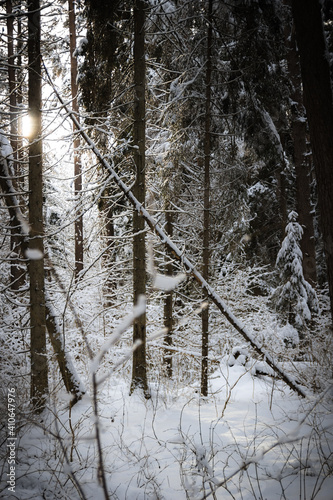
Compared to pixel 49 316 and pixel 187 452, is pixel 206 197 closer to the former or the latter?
pixel 49 316

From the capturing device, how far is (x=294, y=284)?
9875 mm

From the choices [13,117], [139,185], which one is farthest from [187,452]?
[13,117]

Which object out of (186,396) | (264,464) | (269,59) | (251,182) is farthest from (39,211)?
(251,182)

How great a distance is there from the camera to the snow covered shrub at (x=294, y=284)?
964cm

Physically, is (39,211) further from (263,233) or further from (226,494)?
(263,233)

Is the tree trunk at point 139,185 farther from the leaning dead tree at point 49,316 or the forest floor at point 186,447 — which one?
the leaning dead tree at point 49,316

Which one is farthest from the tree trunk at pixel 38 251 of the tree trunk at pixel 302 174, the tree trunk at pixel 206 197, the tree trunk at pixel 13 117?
the tree trunk at pixel 302 174

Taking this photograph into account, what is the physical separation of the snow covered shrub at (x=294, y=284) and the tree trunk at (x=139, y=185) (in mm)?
5618

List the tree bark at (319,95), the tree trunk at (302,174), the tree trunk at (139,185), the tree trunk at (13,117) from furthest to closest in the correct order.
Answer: the tree trunk at (302,174) → the tree trunk at (139,185) → the tree trunk at (13,117) → the tree bark at (319,95)

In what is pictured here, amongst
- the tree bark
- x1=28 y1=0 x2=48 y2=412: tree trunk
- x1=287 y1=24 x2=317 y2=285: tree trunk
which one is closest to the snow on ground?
x1=28 y1=0 x2=48 y2=412: tree trunk

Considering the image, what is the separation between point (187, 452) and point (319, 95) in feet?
16.3

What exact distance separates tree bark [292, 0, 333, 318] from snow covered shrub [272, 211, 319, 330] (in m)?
6.39

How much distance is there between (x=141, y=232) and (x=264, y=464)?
14.5 feet

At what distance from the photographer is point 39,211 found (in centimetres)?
547
